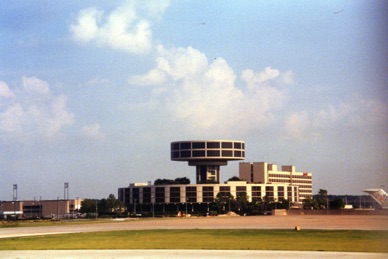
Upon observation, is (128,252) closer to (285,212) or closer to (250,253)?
(250,253)

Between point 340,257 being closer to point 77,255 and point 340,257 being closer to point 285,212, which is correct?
point 77,255

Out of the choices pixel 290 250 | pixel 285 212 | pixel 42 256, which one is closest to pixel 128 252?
pixel 42 256

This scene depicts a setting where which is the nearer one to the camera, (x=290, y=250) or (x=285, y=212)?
(x=290, y=250)

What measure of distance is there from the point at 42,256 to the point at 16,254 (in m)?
2.70

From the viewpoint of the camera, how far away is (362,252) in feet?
123

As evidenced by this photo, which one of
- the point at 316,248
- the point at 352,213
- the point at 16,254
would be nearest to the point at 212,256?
the point at 316,248

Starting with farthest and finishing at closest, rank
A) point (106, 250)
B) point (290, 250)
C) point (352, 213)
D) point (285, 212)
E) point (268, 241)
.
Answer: point (285, 212) < point (352, 213) < point (268, 241) < point (106, 250) < point (290, 250)

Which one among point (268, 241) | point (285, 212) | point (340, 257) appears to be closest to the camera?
point (340, 257)

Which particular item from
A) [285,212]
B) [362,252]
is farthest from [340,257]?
[285,212]

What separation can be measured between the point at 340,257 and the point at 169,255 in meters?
10.6

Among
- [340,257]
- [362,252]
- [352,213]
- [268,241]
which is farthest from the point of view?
[352,213]

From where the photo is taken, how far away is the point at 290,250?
1567 inches

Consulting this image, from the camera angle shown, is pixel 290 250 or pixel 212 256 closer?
pixel 212 256

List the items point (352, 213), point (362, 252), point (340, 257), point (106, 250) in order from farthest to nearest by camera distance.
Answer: point (352, 213) → point (106, 250) → point (362, 252) → point (340, 257)
